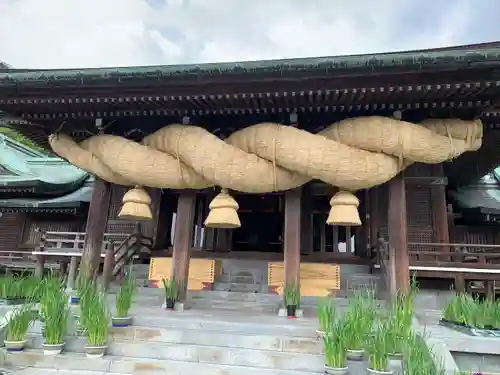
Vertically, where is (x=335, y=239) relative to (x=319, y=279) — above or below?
above

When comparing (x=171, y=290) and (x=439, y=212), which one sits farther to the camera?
(x=439, y=212)

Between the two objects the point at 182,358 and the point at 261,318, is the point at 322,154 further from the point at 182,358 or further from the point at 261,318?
the point at 182,358

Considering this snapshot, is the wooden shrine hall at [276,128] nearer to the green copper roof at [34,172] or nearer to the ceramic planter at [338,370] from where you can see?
the ceramic planter at [338,370]

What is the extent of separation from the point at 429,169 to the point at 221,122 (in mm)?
4844

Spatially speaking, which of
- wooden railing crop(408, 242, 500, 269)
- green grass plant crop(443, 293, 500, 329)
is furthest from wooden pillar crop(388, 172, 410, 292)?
wooden railing crop(408, 242, 500, 269)

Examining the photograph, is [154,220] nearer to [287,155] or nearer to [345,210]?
[287,155]

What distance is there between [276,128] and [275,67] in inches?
34.7

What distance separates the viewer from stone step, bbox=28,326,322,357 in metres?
4.15

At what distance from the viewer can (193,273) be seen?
745 centimetres

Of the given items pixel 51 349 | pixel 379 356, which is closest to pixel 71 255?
pixel 51 349

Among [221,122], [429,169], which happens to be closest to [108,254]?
[221,122]

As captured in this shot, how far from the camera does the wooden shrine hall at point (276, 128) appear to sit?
16.4ft

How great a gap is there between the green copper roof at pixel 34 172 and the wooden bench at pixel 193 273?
19.4 ft

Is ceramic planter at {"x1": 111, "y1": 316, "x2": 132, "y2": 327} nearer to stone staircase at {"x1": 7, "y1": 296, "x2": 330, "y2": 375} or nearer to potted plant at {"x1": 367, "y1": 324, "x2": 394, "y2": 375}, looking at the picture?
stone staircase at {"x1": 7, "y1": 296, "x2": 330, "y2": 375}
